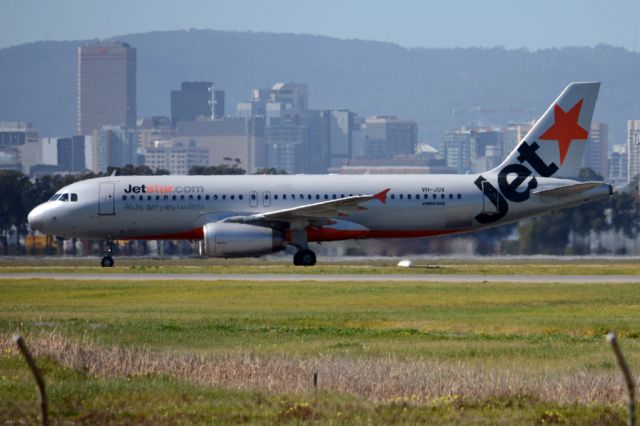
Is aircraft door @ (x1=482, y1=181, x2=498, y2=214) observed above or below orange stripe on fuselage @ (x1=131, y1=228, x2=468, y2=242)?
above

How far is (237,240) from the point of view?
57000 millimetres

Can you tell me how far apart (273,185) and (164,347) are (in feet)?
103

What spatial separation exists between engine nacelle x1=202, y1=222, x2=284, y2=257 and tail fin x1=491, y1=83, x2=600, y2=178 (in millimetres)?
10438

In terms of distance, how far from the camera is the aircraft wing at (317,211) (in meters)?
57.4

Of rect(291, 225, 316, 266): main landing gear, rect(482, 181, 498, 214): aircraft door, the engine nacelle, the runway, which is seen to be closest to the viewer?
the runway

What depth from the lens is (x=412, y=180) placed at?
6059cm

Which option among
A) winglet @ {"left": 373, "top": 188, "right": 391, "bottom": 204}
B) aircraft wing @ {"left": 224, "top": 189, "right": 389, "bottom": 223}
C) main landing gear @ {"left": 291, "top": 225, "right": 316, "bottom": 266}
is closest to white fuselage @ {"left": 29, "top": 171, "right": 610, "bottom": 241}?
winglet @ {"left": 373, "top": 188, "right": 391, "bottom": 204}

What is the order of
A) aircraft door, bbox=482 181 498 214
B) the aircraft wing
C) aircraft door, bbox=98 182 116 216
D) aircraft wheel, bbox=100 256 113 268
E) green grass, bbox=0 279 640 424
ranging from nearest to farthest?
green grass, bbox=0 279 640 424 < the aircraft wing < aircraft door, bbox=98 182 116 216 < aircraft door, bbox=482 181 498 214 < aircraft wheel, bbox=100 256 113 268

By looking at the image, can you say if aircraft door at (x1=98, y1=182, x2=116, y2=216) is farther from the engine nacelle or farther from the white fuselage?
the engine nacelle

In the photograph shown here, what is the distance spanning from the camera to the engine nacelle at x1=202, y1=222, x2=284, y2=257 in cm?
5691

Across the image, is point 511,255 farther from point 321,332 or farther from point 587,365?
point 587,365

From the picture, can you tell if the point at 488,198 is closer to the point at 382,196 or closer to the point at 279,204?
the point at 382,196

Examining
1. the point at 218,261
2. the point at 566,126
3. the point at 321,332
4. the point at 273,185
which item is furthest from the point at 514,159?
the point at 321,332

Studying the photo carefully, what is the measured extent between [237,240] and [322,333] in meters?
25.7
